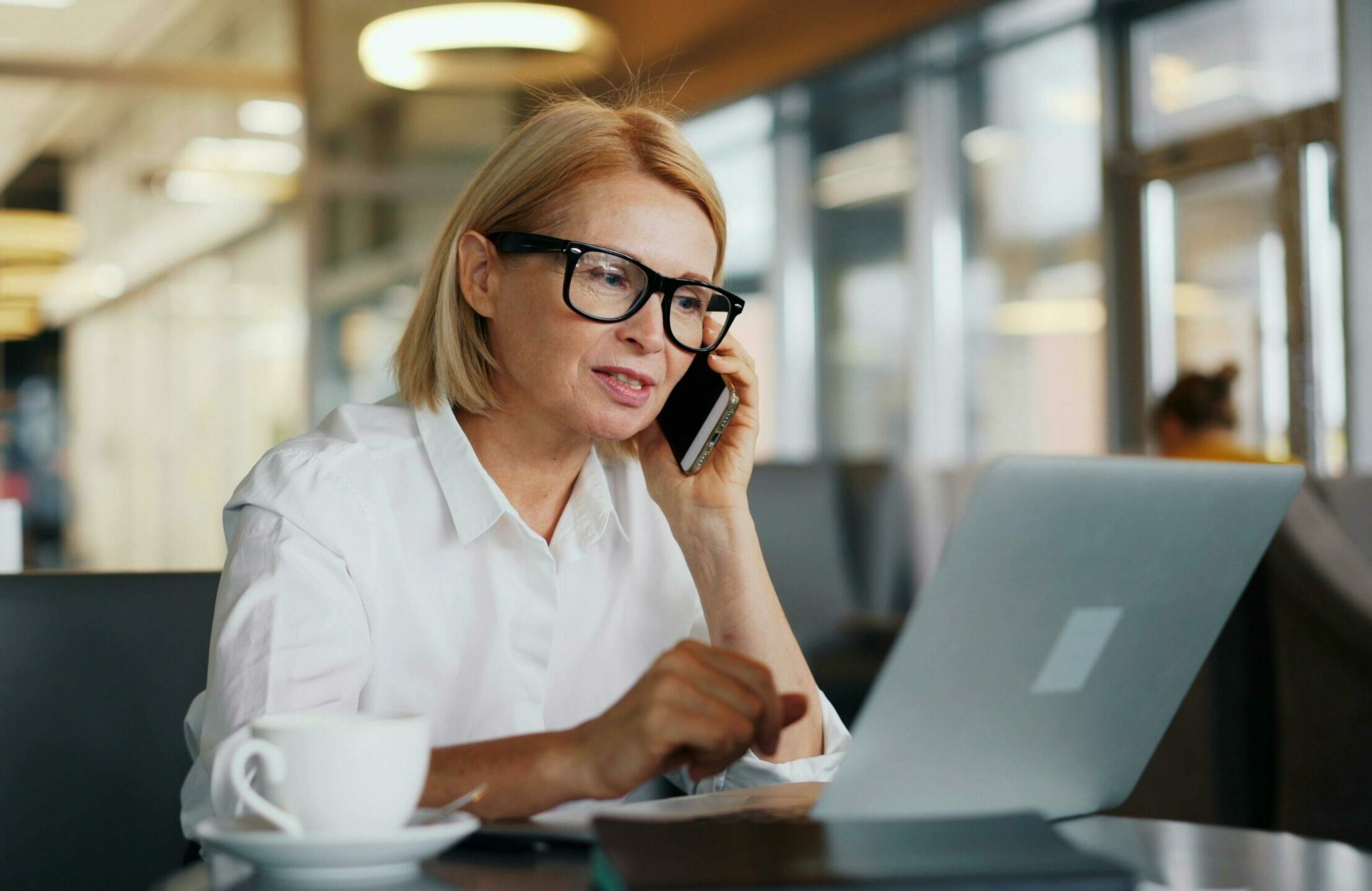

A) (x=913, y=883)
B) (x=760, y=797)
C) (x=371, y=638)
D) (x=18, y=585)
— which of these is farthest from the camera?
(x=18, y=585)

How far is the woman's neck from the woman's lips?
8 centimetres

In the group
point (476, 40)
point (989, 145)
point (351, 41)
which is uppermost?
point (351, 41)

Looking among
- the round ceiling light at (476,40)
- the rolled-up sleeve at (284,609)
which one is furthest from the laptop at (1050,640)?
the round ceiling light at (476,40)

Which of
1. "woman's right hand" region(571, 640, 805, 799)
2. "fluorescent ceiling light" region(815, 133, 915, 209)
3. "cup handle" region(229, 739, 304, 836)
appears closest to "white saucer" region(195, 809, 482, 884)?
"cup handle" region(229, 739, 304, 836)

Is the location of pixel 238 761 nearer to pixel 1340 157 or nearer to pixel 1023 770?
pixel 1023 770

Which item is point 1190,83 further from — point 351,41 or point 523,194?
point 523,194

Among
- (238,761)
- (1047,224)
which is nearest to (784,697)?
(238,761)

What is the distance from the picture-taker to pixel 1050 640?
789 millimetres

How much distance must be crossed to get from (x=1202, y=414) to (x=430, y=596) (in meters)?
3.40

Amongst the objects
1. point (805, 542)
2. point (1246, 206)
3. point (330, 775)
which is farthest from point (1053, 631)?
point (1246, 206)

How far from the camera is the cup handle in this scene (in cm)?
69

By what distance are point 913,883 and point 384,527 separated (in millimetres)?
722

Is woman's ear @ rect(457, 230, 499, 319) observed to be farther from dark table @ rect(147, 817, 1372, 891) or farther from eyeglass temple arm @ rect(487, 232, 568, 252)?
dark table @ rect(147, 817, 1372, 891)

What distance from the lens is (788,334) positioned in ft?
26.0
